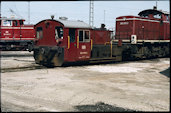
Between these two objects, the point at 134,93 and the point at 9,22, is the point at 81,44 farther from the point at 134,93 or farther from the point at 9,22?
the point at 9,22

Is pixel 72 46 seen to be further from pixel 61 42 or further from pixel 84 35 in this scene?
Answer: pixel 84 35

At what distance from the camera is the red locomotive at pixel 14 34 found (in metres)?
23.9

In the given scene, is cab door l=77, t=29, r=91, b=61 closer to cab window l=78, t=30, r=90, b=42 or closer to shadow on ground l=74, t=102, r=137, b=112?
cab window l=78, t=30, r=90, b=42

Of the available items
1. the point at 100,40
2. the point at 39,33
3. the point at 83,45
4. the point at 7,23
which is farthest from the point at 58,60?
the point at 7,23

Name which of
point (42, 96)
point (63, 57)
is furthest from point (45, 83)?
point (63, 57)

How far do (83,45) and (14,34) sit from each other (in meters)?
12.4

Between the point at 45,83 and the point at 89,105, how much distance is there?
3425mm

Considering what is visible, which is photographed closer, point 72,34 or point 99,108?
point 99,108

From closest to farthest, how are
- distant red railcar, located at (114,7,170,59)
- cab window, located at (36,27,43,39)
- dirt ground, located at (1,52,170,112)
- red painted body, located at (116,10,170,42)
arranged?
dirt ground, located at (1,52,170,112) → cab window, located at (36,27,43,39) → distant red railcar, located at (114,7,170,59) → red painted body, located at (116,10,170,42)

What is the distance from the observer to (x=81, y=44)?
14.2 metres

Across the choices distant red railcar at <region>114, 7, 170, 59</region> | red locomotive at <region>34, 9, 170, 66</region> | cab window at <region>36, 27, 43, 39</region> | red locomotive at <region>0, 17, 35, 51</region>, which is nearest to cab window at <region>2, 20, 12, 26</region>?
red locomotive at <region>0, 17, 35, 51</region>

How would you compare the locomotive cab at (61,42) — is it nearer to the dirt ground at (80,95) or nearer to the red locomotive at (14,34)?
the dirt ground at (80,95)

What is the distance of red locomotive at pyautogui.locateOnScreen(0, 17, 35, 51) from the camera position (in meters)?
23.9

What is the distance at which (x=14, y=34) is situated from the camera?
78.9ft
